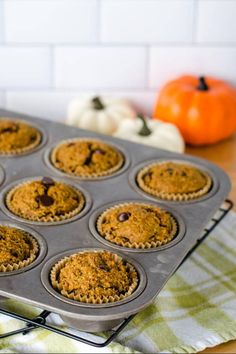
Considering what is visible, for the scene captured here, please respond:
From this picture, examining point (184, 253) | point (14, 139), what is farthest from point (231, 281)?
point (14, 139)

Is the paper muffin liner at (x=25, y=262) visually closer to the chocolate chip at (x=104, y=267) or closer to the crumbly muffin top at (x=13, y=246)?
the crumbly muffin top at (x=13, y=246)

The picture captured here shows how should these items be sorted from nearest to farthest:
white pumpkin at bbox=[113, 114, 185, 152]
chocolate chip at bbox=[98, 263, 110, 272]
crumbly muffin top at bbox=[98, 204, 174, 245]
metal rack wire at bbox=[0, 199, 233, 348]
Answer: metal rack wire at bbox=[0, 199, 233, 348], chocolate chip at bbox=[98, 263, 110, 272], crumbly muffin top at bbox=[98, 204, 174, 245], white pumpkin at bbox=[113, 114, 185, 152]

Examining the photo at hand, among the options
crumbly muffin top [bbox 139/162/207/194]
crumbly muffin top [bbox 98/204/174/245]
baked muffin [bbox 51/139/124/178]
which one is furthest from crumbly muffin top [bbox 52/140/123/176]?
crumbly muffin top [bbox 98/204/174/245]

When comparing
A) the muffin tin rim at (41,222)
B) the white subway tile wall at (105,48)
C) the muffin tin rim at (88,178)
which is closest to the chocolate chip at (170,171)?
the muffin tin rim at (88,178)

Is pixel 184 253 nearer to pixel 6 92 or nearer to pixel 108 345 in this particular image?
pixel 108 345

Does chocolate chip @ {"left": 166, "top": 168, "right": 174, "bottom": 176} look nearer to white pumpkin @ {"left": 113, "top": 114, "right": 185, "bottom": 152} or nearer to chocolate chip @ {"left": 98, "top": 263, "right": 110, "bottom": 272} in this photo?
white pumpkin @ {"left": 113, "top": 114, "right": 185, "bottom": 152}

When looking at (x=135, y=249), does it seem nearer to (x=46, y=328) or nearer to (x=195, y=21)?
(x=46, y=328)
